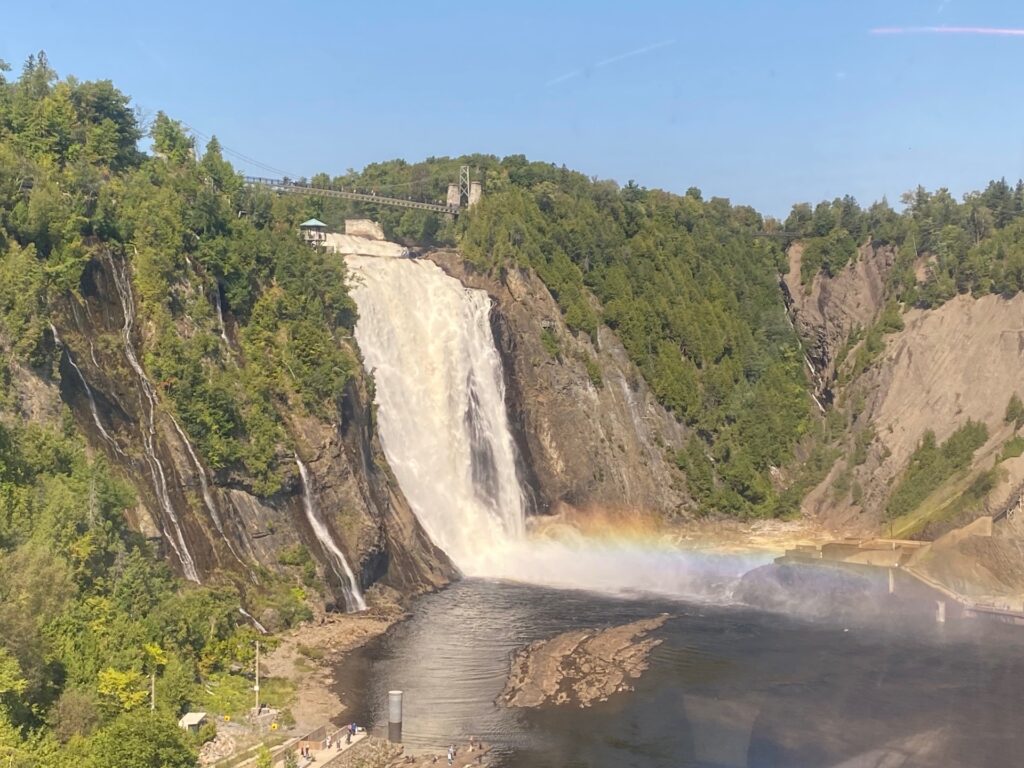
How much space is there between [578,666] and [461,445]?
2531cm

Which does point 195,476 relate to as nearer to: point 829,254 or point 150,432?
point 150,432

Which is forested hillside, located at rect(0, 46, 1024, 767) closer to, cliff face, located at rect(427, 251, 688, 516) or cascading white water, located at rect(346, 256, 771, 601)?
cliff face, located at rect(427, 251, 688, 516)

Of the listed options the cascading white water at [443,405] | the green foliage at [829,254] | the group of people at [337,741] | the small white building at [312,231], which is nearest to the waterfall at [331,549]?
the cascading white water at [443,405]

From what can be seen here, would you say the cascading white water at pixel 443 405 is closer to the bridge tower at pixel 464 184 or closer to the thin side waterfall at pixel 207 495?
the thin side waterfall at pixel 207 495

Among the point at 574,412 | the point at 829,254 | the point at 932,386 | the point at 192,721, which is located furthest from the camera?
the point at 829,254

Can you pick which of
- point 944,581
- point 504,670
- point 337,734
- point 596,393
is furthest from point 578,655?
point 596,393

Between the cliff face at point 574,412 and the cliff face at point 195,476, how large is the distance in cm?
1511

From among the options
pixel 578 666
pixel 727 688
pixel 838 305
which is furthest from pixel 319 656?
pixel 838 305

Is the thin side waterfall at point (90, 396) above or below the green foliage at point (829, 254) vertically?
below

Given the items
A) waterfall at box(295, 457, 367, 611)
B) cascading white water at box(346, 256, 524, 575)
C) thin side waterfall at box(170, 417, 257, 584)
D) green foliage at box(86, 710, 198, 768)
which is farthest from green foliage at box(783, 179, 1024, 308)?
green foliage at box(86, 710, 198, 768)

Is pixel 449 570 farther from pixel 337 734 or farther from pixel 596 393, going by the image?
pixel 337 734

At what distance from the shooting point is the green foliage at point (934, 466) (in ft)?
240

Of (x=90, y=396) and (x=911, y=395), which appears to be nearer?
(x=90, y=396)

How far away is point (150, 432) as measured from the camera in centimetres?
5072
